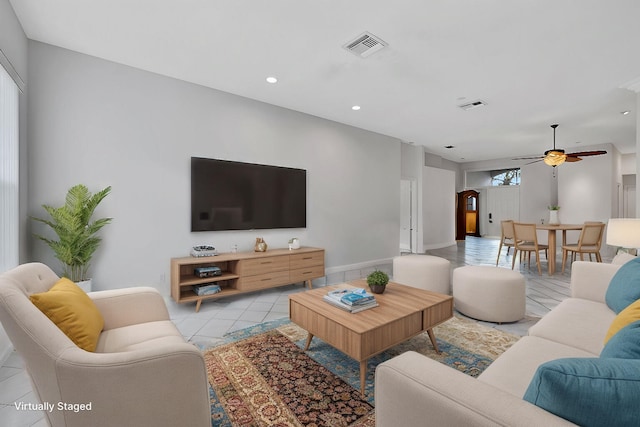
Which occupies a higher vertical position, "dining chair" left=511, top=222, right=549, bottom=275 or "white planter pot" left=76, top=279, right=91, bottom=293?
"dining chair" left=511, top=222, right=549, bottom=275

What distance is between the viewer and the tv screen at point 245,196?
373cm

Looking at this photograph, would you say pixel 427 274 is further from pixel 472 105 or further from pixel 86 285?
pixel 86 285

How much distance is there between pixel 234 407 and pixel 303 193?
11.2ft

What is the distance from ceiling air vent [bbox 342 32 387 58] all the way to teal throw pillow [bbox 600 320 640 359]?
2730 mm

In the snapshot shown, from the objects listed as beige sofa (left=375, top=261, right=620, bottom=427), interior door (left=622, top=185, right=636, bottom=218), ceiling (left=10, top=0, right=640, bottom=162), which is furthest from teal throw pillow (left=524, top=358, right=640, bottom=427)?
interior door (left=622, top=185, right=636, bottom=218)

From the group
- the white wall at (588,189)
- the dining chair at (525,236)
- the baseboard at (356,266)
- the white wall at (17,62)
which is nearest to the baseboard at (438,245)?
the baseboard at (356,266)

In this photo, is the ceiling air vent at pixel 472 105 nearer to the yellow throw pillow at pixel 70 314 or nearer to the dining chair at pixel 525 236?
the dining chair at pixel 525 236

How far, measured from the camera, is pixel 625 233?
2.41 m

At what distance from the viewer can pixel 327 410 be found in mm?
1639

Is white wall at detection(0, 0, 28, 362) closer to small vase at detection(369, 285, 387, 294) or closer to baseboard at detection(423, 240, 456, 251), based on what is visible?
small vase at detection(369, 285, 387, 294)

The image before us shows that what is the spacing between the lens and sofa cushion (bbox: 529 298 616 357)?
1.55m

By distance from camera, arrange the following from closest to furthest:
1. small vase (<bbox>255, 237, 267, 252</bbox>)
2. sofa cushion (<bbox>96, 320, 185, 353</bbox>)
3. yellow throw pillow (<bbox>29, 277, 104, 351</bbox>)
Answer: yellow throw pillow (<bbox>29, 277, 104, 351</bbox>) < sofa cushion (<bbox>96, 320, 185, 353</bbox>) < small vase (<bbox>255, 237, 267, 252</bbox>)

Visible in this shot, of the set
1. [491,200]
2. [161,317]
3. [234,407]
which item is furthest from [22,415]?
[491,200]

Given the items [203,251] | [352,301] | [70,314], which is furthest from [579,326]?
[203,251]
